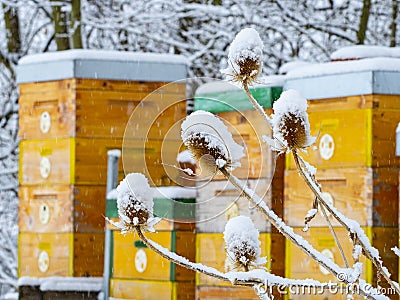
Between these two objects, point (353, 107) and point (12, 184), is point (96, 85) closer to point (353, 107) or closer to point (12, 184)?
point (353, 107)

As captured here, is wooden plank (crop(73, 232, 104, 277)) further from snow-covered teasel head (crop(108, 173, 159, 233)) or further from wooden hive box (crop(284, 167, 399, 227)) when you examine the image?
snow-covered teasel head (crop(108, 173, 159, 233))

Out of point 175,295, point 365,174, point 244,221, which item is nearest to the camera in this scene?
point 244,221

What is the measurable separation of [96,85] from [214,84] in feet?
3.15

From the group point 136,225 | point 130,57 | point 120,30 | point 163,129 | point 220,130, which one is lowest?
point 136,225

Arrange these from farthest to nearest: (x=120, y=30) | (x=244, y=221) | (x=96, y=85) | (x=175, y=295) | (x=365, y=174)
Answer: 1. (x=120, y=30)
2. (x=96, y=85)
3. (x=175, y=295)
4. (x=365, y=174)
5. (x=244, y=221)

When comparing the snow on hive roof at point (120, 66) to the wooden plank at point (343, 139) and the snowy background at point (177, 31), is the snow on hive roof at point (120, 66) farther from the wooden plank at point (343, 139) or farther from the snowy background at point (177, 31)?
the snowy background at point (177, 31)

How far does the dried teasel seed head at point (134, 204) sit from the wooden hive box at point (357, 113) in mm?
3938

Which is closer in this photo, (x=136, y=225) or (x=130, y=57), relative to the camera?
(x=136, y=225)

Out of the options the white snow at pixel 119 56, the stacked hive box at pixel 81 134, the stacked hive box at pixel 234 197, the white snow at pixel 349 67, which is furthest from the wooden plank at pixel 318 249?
the white snow at pixel 119 56

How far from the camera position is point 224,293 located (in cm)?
611

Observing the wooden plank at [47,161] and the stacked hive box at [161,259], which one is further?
the wooden plank at [47,161]

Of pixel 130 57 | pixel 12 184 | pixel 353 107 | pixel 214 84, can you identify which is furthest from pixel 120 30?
pixel 353 107

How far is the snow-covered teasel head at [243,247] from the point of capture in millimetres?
1319

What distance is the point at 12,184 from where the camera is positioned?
36.0 ft
